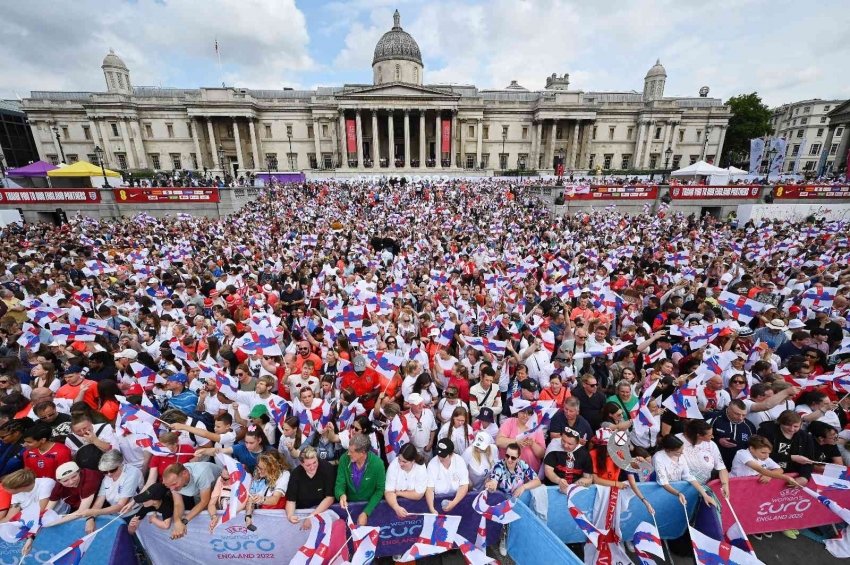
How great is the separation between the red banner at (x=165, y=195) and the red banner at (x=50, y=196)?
4.86 ft

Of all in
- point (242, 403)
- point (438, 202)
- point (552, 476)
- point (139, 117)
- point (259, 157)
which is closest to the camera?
point (552, 476)

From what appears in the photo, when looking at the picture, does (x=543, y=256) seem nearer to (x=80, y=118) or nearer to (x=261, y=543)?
(x=261, y=543)

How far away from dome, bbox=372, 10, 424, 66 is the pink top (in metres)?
68.8

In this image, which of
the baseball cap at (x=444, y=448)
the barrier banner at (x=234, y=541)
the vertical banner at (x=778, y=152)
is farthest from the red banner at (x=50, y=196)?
the vertical banner at (x=778, y=152)

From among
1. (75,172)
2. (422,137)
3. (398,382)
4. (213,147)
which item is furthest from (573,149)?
(398,382)

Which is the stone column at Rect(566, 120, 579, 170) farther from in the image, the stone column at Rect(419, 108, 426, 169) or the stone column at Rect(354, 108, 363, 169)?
the stone column at Rect(354, 108, 363, 169)

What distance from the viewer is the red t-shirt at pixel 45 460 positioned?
13.5ft

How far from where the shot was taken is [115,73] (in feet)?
185

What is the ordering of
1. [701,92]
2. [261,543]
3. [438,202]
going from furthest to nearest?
[701,92] < [438,202] < [261,543]

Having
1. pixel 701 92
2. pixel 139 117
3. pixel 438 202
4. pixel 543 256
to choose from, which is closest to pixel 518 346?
pixel 543 256

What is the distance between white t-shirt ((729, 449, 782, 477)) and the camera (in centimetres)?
427

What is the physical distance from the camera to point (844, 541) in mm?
4352

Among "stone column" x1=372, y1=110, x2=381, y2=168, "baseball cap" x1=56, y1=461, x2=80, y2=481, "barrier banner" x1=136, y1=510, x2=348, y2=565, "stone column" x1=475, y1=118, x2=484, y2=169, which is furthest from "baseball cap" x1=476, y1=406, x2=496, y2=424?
"stone column" x1=475, y1=118, x2=484, y2=169

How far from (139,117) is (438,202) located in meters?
55.1
